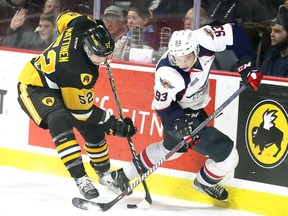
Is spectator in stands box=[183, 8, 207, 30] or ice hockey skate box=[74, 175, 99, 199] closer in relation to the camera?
ice hockey skate box=[74, 175, 99, 199]

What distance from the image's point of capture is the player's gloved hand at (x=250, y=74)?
4969 mm

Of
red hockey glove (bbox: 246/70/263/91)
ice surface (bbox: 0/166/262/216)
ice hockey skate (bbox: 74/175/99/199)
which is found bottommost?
ice surface (bbox: 0/166/262/216)

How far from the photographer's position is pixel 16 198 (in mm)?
5387

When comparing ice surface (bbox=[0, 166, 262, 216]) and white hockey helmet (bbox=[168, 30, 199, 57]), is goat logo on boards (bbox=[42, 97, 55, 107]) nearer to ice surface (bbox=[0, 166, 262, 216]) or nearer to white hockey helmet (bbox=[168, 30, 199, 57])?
ice surface (bbox=[0, 166, 262, 216])

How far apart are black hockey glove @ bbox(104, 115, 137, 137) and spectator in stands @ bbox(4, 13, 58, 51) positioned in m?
1.12

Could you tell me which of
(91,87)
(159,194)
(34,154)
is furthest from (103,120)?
(34,154)

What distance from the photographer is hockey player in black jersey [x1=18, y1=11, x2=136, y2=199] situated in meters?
5.00

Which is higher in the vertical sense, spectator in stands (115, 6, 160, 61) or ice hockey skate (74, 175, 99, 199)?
spectator in stands (115, 6, 160, 61)

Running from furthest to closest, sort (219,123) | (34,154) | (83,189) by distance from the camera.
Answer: (34,154)
(219,123)
(83,189)

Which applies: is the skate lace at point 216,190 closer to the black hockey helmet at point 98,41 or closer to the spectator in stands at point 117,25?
the black hockey helmet at point 98,41

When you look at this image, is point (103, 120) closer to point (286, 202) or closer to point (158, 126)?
point (158, 126)

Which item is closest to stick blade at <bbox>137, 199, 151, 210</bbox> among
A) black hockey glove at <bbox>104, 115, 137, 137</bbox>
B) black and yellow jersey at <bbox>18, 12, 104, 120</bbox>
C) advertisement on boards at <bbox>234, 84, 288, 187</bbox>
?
black hockey glove at <bbox>104, 115, 137, 137</bbox>

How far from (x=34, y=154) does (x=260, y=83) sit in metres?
1.75

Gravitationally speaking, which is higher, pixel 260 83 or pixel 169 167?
pixel 260 83
